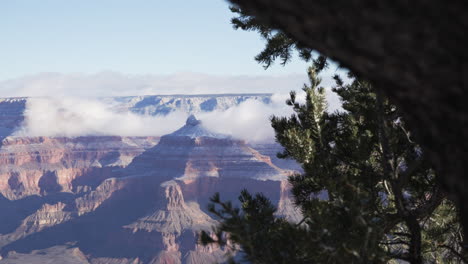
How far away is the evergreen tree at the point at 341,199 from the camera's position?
18.8 ft

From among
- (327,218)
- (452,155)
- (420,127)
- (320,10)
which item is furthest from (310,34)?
(327,218)

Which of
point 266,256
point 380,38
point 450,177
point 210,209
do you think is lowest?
point 266,256

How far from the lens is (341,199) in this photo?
6059 mm

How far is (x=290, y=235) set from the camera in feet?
21.5

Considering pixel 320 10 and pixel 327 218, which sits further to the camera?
pixel 327 218

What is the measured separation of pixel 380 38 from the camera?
2.41 meters

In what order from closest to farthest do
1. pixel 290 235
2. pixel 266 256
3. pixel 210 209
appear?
pixel 210 209
pixel 266 256
pixel 290 235

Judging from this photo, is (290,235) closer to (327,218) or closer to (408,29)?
(327,218)

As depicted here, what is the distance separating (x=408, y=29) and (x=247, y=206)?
21.9ft

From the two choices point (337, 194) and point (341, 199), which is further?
point (337, 194)

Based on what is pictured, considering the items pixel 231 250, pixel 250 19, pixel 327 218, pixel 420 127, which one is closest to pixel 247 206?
pixel 327 218

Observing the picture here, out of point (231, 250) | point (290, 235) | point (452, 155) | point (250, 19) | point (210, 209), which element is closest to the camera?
point (452, 155)

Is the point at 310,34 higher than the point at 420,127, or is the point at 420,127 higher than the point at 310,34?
the point at 310,34

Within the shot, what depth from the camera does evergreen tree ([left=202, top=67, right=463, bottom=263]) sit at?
5742mm
